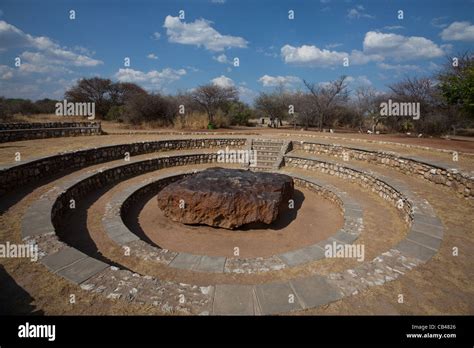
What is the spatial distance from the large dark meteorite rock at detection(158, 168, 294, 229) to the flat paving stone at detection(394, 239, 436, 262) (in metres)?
2.79

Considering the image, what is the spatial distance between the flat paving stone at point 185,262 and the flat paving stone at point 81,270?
46.8 inches

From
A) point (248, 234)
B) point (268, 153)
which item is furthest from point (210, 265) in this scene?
point (268, 153)

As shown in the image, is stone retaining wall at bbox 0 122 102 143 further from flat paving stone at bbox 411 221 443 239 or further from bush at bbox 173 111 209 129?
flat paving stone at bbox 411 221 443 239

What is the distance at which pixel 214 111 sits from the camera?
2517cm

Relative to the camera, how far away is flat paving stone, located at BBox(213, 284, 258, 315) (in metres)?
2.71

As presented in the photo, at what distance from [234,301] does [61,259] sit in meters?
2.62

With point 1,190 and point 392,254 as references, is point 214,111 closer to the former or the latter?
point 1,190

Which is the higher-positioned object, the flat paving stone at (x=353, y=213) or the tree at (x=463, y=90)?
the tree at (x=463, y=90)

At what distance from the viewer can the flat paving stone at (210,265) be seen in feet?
13.5

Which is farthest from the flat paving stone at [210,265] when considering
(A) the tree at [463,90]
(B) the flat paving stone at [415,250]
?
(A) the tree at [463,90]

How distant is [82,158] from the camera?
930cm

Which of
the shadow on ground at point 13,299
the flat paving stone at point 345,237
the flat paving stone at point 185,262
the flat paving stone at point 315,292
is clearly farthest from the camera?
the flat paving stone at point 345,237

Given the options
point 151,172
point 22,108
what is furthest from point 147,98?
point 22,108

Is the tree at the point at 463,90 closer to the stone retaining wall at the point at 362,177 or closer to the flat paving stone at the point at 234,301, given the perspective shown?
the stone retaining wall at the point at 362,177
